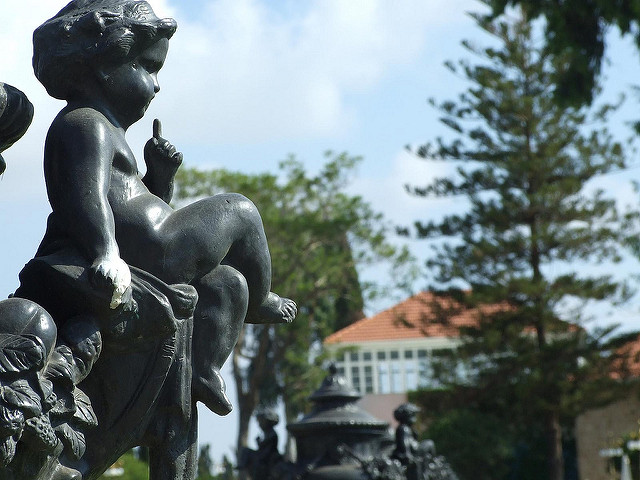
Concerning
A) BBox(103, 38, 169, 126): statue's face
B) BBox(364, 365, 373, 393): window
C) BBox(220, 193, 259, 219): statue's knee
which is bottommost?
BBox(220, 193, 259, 219): statue's knee

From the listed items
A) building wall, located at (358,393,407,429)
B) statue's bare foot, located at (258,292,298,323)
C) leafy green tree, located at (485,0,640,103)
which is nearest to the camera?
statue's bare foot, located at (258,292,298,323)

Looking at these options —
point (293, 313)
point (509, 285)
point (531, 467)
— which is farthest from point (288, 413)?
point (293, 313)

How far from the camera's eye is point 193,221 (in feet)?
9.90

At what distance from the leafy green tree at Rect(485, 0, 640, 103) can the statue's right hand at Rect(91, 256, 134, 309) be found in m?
10.4

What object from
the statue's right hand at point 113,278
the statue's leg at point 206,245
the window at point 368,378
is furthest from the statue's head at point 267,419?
the window at point 368,378

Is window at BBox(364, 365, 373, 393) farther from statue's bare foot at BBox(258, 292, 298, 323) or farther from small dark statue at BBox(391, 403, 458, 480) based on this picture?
statue's bare foot at BBox(258, 292, 298, 323)

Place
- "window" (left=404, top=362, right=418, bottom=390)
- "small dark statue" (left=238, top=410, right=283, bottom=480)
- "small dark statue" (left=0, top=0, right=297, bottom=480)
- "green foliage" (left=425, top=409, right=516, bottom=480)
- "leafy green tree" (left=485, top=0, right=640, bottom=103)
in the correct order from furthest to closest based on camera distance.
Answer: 1. "window" (left=404, top=362, right=418, bottom=390)
2. "green foliage" (left=425, top=409, right=516, bottom=480)
3. "leafy green tree" (left=485, top=0, right=640, bottom=103)
4. "small dark statue" (left=238, top=410, right=283, bottom=480)
5. "small dark statue" (left=0, top=0, right=297, bottom=480)

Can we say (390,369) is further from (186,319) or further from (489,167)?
(186,319)

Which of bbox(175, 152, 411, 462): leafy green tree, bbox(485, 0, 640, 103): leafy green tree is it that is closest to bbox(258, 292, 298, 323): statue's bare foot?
bbox(485, 0, 640, 103): leafy green tree

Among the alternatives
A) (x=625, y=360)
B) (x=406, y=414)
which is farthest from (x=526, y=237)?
(x=406, y=414)

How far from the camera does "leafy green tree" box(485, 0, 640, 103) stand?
12320 mm

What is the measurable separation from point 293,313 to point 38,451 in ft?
3.38

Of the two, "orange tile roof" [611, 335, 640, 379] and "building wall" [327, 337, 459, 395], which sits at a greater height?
"building wall" [327, 337, 459, 395]

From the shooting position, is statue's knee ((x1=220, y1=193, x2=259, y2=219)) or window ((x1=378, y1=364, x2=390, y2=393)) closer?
statue's knee ((x1=220, y1=193, x2=259, y2=219))
